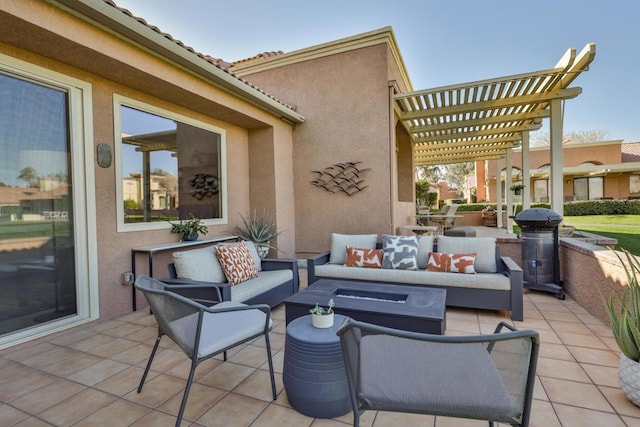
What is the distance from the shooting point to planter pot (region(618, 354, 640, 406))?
209 centimetres

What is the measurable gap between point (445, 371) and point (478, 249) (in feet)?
11.3

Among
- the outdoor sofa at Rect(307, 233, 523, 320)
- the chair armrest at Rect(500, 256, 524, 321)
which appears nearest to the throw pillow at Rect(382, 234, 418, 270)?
the outdoor sofa at Rect(307, 233, 523, 320)

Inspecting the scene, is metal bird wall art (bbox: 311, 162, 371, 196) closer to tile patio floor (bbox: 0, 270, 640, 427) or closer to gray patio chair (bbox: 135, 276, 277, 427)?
tile patio floor (bbox: 0, 270, 640, 427)

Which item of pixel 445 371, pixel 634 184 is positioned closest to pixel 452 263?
pixel 445 371

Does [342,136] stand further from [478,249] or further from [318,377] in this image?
[318,377]

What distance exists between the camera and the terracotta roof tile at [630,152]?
59.6 ft

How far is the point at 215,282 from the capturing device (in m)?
3.72

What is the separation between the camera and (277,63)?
733 centimetres

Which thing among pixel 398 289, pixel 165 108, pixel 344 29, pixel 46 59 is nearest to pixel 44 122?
pixel 46 59

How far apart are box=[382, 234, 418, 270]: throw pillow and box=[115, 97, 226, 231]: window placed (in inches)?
125

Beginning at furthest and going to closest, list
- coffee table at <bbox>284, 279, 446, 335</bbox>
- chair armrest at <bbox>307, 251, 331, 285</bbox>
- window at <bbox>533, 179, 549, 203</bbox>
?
window at <bbox>533, 179, 549, 203</bbox> → chair armrest at <bbox>307, 251, 331, 285</bbox> → coffee table at <bbox>284, 279, 446, 335</bbox>

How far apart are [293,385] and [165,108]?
449 cm

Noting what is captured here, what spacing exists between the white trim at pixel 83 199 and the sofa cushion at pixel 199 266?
3.68 feet

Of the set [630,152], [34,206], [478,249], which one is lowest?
[478,249]
